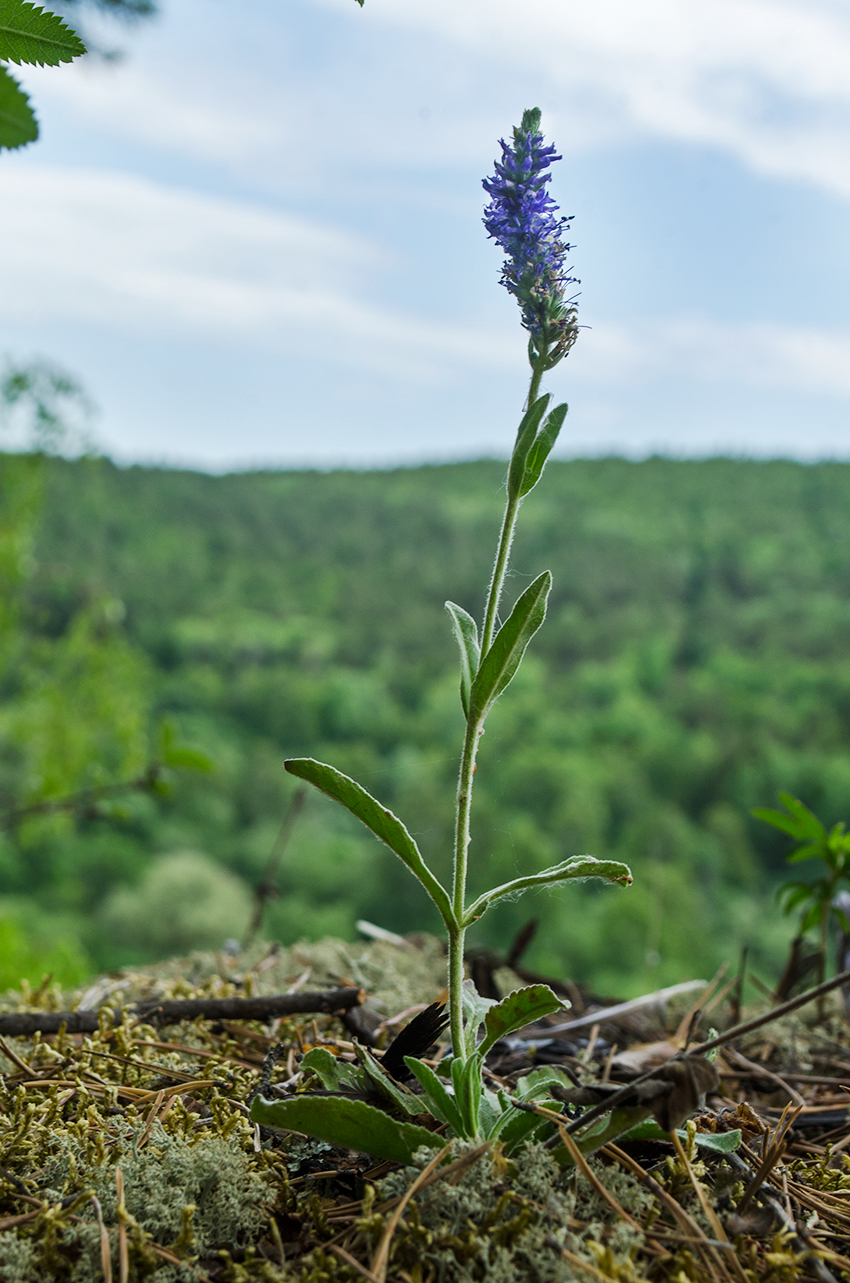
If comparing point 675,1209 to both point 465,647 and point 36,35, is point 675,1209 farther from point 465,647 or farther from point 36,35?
point 36,35

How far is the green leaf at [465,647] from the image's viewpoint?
76cm

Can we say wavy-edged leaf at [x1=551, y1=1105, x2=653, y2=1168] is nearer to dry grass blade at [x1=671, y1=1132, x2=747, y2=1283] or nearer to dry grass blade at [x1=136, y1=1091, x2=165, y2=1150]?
dry grass blade at [x1=671, y1=1132, x2=747, y2=1283]

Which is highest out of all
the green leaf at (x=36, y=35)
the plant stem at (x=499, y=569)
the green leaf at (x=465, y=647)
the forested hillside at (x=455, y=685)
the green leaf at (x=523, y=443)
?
the green leaf at (x=36, y=35)

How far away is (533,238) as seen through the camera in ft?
2.37

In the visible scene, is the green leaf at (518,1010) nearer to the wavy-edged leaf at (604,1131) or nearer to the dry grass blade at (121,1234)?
the wavy-edged leaf at (604,1131)

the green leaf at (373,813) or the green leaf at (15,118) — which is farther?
the green leaf at (373,813)

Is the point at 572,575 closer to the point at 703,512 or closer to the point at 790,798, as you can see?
the point at 703,512

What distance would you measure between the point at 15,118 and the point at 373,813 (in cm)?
54

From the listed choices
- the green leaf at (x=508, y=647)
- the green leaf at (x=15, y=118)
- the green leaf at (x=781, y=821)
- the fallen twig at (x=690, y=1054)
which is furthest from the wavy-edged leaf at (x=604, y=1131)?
the green leaf at (x=15, y=118)

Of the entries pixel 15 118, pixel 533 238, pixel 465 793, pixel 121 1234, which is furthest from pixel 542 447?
pixel 121 1234

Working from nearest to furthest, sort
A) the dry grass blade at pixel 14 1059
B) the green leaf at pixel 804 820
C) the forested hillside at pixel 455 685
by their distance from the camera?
1. the dry grass blade at pixel 14 1059
2. the green leaf at pixel 804 820
3. the forested hillside at pixel 455 685

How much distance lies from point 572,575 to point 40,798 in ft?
21.8

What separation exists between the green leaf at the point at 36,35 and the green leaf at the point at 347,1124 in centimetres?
77

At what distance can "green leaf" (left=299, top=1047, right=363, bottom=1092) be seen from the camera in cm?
77
